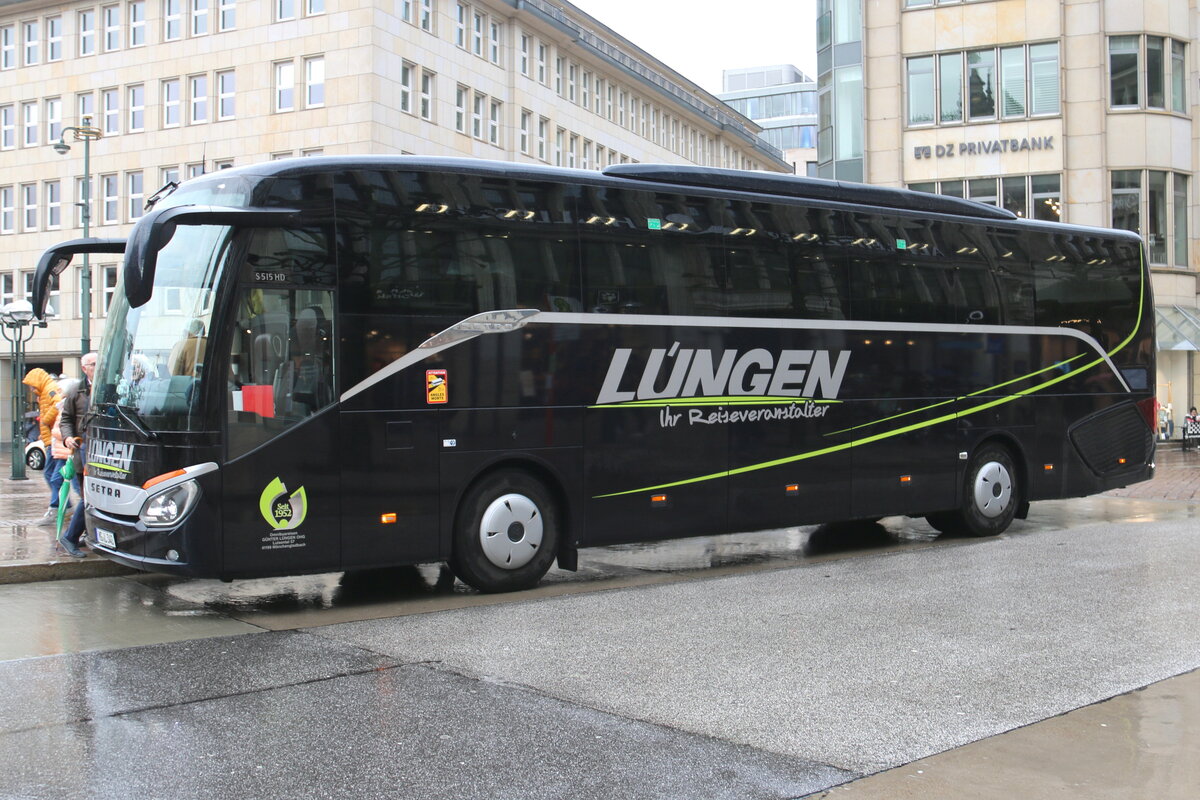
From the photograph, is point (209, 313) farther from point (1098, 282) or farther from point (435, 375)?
point (1098, 282)

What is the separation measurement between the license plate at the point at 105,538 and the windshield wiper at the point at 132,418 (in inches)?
34.8

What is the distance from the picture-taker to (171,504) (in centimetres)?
904

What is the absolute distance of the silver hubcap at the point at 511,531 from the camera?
33.8ft

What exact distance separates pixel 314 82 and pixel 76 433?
38583mm

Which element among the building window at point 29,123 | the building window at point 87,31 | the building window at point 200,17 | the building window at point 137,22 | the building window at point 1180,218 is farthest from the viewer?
the building window at point 29,123

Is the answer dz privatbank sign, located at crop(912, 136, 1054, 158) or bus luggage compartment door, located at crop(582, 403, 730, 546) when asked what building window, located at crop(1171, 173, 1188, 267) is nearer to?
dz privatbank sign, located at crop(912, 136, 1054, 158)

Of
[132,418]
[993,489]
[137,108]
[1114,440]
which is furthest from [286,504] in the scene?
[137,108]

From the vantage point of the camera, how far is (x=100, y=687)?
692 centimetres

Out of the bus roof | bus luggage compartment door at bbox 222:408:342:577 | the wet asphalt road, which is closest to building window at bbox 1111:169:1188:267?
the bus roof

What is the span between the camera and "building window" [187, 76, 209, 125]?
1997 inches

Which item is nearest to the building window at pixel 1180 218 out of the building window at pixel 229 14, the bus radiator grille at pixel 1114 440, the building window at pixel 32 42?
the bus radiator grille at pixel 1114 440

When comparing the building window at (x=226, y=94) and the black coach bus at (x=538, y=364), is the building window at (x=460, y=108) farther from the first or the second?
the black coach bus at (x=538, y=364)

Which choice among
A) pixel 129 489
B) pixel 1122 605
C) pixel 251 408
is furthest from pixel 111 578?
pixel 1122 605

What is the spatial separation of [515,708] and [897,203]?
886 centimetres
